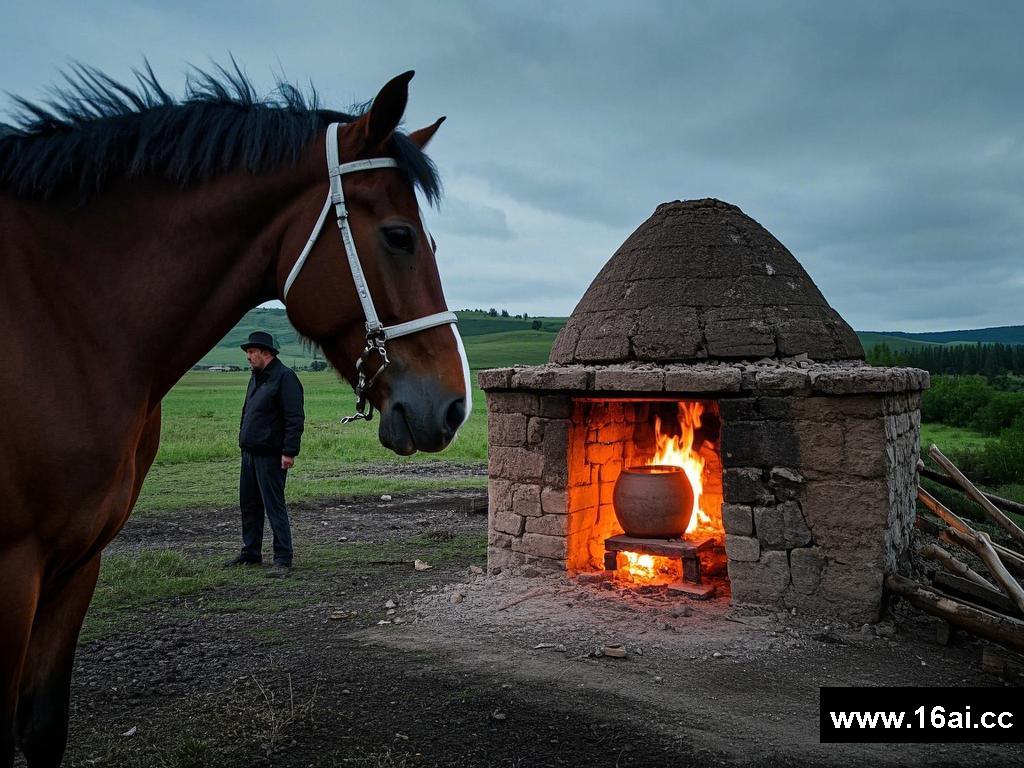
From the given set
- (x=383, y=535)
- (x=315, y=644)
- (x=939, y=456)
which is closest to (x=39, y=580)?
(x=315, y=644)

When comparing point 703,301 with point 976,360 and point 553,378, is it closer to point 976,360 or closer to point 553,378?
point 553,378

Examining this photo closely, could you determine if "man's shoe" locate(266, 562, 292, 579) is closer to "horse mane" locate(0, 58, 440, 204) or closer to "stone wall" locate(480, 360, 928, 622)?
"stone wall" locate(480, 360, 928, 622)

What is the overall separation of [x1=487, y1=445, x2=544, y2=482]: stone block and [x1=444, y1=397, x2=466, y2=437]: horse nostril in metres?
4.32

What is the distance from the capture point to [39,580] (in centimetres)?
189

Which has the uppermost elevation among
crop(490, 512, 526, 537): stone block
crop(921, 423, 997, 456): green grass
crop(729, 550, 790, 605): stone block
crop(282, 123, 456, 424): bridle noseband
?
crop(282, 123, 456, 424): bridle noseband

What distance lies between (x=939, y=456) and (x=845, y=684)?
3587 mm

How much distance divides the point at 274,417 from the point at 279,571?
1.52 meters

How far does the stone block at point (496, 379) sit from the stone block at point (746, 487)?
2.08m

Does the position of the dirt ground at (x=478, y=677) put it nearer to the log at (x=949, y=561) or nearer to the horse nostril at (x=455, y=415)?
the log at (x=949, y=561)

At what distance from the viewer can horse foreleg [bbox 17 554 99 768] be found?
2.31 m

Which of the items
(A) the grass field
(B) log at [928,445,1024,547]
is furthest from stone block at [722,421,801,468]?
(A) the grass field

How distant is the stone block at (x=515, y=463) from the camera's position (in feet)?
20.3

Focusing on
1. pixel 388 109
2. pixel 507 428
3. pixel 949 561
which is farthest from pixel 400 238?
pixel 949 561

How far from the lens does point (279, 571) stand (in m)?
6.69
